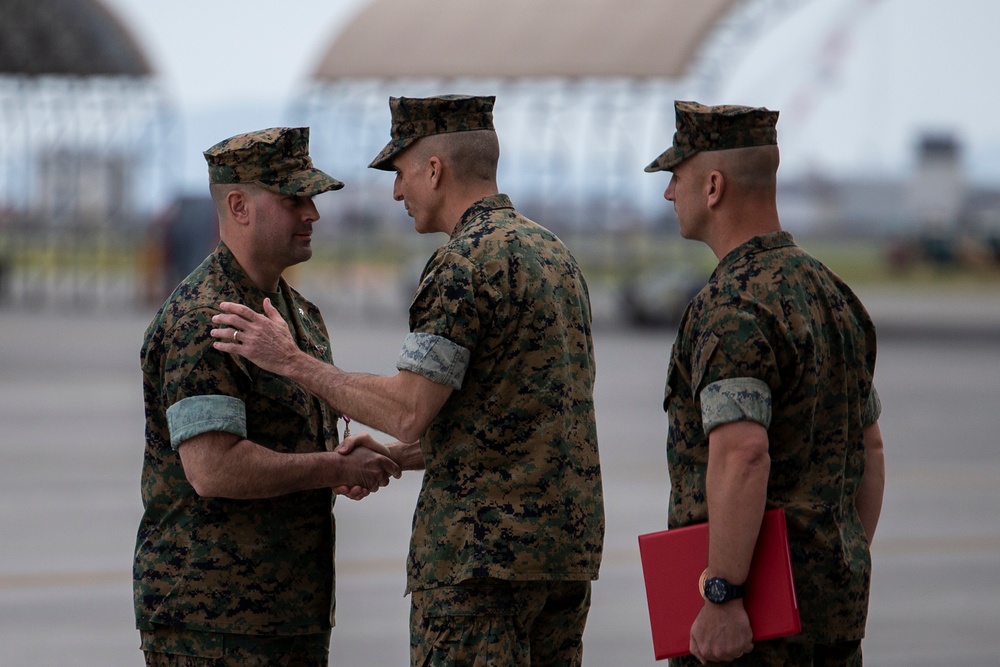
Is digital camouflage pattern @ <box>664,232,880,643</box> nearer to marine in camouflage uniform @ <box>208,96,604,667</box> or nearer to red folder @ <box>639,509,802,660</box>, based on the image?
red folder @ <box>639,509,802,660</box>

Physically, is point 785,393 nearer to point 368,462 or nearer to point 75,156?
point 368,462

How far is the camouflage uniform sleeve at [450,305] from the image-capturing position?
11.5ft

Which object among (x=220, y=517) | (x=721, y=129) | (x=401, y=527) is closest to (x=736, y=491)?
(x=721, y=129)

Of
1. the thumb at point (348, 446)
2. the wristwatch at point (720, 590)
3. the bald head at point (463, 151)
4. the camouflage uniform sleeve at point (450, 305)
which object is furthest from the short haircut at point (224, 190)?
the wristwatch at point (720, 590)

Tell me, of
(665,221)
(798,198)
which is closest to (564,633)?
(665,221)

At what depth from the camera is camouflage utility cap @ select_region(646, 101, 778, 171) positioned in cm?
351

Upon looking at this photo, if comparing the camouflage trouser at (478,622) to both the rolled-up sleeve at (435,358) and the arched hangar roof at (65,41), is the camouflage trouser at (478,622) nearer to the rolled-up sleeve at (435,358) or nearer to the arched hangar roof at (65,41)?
the rolled-up sleeve at (435,358)

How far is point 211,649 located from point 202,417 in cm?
63

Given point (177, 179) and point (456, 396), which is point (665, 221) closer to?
point (177, 179)

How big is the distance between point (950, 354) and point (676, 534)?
19.9 metres

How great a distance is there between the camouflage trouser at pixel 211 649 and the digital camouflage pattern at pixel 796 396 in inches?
44.4

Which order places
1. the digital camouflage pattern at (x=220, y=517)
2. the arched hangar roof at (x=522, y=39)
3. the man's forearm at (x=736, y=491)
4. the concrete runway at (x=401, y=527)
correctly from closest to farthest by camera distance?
the man's forearm at (x=736, y=491) → the digital camouflage pattern at (x=220, y=517) → the concrete runway at (x=401, y=527) → the arched hangar roof at (x=522, y=39)

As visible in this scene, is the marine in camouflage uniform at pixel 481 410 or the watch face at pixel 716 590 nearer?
the watch face at pixel 716 590

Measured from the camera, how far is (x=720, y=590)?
3371 mm
